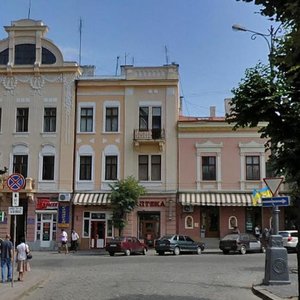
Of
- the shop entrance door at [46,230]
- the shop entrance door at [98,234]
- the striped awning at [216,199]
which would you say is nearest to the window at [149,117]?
the striped awning at [216,199]

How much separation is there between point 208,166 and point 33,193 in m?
13.8

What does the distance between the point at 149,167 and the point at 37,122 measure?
31.8 feet

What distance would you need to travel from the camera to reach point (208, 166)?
42.4 meters

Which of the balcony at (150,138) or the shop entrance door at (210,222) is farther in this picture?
the balcony at (150,138)

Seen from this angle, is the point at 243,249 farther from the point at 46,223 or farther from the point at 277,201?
the point at 277,201

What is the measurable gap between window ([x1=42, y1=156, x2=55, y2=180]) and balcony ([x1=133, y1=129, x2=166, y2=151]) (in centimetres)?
687

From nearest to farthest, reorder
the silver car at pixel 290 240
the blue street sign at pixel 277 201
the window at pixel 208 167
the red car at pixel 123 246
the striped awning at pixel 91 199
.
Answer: the blue street sign at pixel 277 201 < the red car at pixel 123 246 < the silver car at pixel 290 240 < the striped awning at pixel 91 199 < the window at pixel 208 167

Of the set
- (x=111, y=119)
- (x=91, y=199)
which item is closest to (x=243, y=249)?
(x=91, y=199)

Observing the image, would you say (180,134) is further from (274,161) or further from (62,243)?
(274,161)

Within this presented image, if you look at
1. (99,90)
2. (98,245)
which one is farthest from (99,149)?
(98,245)

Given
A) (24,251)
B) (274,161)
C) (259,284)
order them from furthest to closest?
(24,251) < (259,284) < (274,161)

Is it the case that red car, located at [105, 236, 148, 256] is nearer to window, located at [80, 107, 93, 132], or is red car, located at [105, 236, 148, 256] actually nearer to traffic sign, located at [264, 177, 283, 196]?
window, located at [80, 107, 93, 132]

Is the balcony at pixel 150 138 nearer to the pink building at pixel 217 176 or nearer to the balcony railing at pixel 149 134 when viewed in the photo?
the balcony railing at pixel 149 134

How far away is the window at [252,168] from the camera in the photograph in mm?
42000
